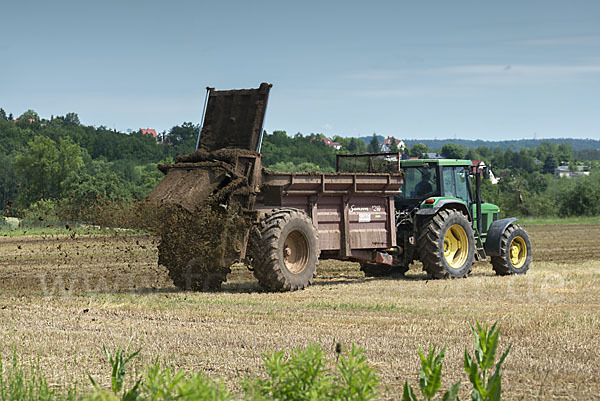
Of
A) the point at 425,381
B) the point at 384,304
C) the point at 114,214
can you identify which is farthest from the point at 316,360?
the point at 114,214

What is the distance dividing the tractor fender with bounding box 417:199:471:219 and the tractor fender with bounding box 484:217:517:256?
61 centimetres

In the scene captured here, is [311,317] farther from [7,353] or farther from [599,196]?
[599,196]

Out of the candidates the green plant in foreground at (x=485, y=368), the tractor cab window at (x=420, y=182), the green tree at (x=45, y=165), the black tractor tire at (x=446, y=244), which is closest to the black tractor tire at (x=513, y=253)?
the black tractor tire at (x=446, y=244)

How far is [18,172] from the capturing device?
76.1 meters

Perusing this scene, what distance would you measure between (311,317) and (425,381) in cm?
591

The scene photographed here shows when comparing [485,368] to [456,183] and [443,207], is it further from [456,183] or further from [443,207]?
[456,183]

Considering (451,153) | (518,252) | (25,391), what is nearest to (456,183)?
(518,252)

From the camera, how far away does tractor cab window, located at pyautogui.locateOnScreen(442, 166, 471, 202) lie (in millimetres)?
16875

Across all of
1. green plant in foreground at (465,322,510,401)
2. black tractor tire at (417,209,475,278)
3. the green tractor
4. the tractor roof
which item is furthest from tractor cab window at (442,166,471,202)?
green plant in foreground at (465,322,510,401)

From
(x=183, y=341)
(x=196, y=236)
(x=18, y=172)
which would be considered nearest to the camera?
(x=183, y=341)

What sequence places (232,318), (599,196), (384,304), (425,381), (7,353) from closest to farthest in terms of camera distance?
(425,381)
(7,353)
(232,318)
(384,304)
(599,196)

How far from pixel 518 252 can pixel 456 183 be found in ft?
7.40

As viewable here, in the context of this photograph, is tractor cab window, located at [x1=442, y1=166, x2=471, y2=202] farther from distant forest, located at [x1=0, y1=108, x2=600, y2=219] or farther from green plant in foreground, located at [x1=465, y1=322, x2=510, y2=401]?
green plant in foreground, located at [x1=465, y1=322, x2=510, y2=401]

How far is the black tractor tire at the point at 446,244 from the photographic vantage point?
16.0 meters
